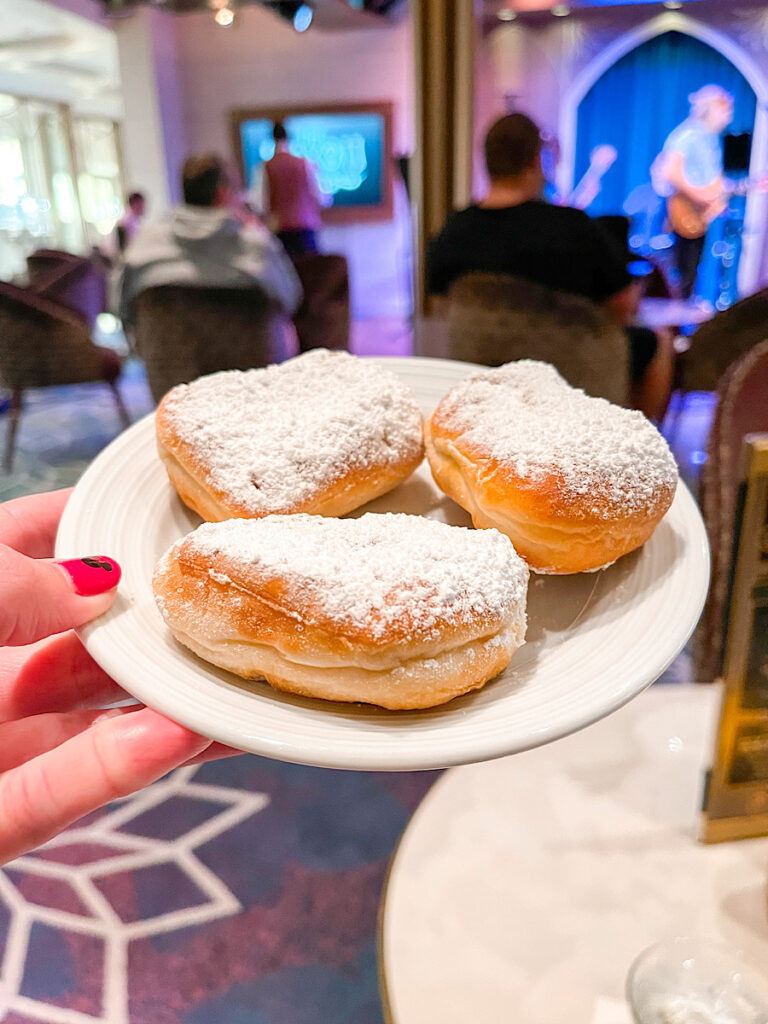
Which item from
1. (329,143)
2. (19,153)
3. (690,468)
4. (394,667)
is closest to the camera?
(394,667)

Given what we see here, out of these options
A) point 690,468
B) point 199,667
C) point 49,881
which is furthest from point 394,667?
point 49,881

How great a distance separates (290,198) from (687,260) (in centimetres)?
112

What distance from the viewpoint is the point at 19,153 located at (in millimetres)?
1404

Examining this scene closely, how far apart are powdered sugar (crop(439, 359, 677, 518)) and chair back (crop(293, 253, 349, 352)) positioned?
1.22 metres

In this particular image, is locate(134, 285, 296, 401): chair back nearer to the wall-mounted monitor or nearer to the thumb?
the wall-mounted monitor

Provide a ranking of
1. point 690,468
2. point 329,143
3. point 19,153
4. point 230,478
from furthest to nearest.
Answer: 1. point 329,143
2. point 19,153
3. point 690,468
4. point 230,478

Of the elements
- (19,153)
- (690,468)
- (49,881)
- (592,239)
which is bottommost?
(49,881)

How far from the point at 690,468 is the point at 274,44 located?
1.55m

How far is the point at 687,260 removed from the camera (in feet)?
5.78

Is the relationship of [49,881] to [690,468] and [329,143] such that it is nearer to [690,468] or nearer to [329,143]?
[690,468]

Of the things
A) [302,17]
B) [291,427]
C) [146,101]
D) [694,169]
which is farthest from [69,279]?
[694,169]

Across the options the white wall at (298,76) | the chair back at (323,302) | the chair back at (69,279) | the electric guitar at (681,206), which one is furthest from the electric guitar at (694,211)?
the chair back at (69,279)

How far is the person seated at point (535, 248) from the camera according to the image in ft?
4.75

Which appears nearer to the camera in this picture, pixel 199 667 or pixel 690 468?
pixel 199 667
